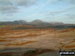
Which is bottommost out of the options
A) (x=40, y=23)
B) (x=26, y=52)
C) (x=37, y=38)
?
(x=26, y=52)

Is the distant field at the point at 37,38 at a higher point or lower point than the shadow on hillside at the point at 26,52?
higher

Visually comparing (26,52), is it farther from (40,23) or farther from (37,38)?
(40,23)

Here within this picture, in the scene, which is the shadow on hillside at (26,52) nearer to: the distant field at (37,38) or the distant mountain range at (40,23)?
the distant field at (37,38)

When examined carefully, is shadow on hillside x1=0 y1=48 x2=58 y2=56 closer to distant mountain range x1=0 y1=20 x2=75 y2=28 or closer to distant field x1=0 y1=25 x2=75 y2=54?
distant field x1=0 y1=25 x2=75 y2=54

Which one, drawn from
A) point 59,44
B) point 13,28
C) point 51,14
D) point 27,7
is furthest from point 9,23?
point 59,44

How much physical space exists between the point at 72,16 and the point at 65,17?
0.16m

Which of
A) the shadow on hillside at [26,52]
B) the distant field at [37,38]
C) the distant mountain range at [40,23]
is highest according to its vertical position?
the distant mountain range at [40,23]

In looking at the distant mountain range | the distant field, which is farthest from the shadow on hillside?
the distant mountain range

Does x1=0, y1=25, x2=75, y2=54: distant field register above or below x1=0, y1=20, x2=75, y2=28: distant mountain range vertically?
below

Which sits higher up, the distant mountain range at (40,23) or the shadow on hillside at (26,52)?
the distant mountain range at (40,23)

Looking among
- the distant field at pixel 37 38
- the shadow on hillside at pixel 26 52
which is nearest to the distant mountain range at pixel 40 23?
the distant field at pixel 37 38

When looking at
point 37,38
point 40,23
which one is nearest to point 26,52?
point 37,38

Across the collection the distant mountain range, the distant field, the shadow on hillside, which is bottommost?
the shadow on hillside

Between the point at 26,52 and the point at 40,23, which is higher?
the point at 40,23
